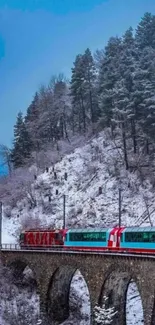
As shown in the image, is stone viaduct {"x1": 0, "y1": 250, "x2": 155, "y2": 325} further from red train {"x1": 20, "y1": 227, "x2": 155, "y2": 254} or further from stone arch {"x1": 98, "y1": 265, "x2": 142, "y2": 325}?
red train {"x1": 20, "y1": 227, "x2": 155, "y2": 254}

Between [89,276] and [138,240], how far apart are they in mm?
4869

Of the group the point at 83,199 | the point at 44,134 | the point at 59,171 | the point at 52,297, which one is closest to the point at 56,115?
the point at 44,134

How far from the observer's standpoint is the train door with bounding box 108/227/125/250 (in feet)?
144

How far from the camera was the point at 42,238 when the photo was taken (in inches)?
2271

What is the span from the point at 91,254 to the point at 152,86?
29.0 metres

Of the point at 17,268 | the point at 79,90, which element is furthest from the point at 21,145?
the point at 17,268

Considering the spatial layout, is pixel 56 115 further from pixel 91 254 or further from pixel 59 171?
pixel 91 254

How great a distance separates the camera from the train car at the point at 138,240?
3894 cm

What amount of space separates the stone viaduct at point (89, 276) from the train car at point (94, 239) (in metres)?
3.09

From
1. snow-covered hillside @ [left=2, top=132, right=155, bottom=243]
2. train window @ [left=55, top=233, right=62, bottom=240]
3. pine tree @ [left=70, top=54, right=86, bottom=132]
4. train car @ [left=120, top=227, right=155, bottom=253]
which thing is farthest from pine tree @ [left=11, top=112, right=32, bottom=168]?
train car @ [left=120, top=227, right=155, bottom=253]

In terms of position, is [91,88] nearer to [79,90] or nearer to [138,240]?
[79,90]

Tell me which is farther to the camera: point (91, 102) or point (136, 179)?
point (91, 102)

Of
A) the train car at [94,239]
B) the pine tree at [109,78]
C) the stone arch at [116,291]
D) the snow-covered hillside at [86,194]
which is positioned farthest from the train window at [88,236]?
the pine tree at [109,78]

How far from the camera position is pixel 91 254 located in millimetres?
40969
